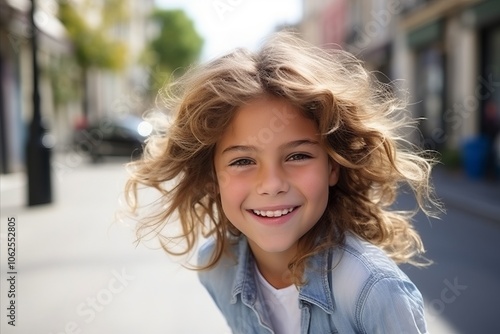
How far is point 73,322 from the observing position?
3859 mm

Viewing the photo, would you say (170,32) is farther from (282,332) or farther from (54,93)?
(282,332)

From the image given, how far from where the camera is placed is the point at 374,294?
65.0 inches

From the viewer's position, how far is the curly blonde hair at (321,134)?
1.98m

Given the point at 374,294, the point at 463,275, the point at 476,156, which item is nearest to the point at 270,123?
the point at 374,294

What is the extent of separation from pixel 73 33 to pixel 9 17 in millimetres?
9248

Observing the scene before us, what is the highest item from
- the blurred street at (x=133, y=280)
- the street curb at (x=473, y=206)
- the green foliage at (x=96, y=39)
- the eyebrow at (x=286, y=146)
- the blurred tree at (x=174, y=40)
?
the blurred tree at (x=174, y=40)

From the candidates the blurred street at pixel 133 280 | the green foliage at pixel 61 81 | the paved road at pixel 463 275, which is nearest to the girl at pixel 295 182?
the blurred street at pixel 133 280

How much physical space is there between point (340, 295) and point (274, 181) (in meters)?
0.41

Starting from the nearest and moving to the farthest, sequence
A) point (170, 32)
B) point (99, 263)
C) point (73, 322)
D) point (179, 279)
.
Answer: point (73, 322)
point (179, 279)
point (99, 263)
point (170, 32)

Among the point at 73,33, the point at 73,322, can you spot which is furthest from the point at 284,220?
the point at 73,33

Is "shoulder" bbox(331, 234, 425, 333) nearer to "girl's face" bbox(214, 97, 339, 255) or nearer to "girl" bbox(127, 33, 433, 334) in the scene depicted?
"girl" bbox(127, 33, 433, 334)

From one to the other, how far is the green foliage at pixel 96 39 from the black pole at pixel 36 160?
1509 centimetres

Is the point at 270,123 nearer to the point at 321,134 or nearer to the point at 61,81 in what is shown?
the point at 321,134

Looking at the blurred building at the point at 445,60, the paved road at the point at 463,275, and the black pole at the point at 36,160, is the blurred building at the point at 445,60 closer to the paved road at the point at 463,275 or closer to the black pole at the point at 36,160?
the paved road at the point at 463,275
